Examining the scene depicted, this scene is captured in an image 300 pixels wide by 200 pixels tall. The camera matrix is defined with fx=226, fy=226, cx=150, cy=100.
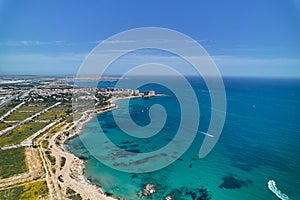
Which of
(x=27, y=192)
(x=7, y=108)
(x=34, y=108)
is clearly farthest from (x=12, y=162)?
(x=7, y=108)

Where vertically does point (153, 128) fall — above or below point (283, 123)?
below

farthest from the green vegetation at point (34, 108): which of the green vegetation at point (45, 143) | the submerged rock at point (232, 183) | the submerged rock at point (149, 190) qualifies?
the submerged rock at point (232, 183)

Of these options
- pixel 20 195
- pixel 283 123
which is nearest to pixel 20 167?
pixel 20 195

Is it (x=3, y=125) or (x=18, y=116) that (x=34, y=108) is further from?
(x=3, y=125)

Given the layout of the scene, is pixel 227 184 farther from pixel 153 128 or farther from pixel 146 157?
pixel 153 128

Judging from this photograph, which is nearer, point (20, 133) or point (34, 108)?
point (20, 133)

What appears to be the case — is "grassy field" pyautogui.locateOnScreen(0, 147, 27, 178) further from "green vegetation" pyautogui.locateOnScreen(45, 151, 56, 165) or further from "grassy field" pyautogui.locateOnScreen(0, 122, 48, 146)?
"grassy field" pyautogui.locateOnScreen(0, 122, 48, 146)

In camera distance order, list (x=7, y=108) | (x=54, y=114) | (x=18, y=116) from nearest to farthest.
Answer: (x=18, y=116)
(x=54, y=114)
(x=7, y=108)

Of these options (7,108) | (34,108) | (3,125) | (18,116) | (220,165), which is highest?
(220,165)
